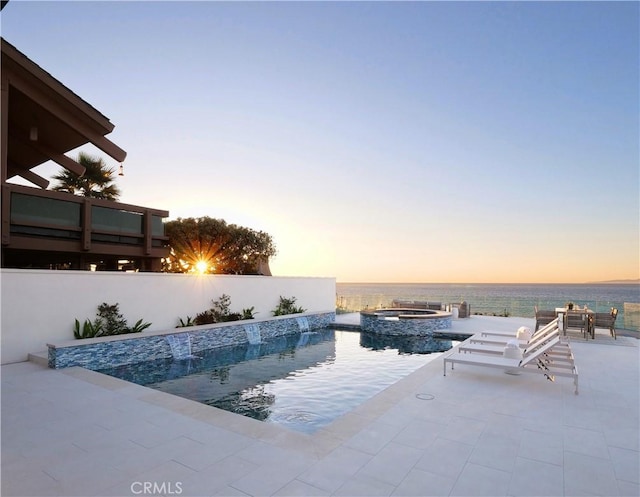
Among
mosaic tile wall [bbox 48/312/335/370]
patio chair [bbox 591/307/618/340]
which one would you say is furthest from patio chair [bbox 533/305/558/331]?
mosaic tile wall [bbox 48/312/335/370]

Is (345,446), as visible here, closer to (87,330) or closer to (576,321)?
(87,330)

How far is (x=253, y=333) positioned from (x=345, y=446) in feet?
33.7

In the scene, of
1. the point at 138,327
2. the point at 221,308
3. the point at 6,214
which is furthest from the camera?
the point at 221,308

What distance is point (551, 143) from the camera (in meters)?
16.0

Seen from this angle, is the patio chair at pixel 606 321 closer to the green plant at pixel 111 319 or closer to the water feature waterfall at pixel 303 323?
the water feature waterfall at pixel 303 323

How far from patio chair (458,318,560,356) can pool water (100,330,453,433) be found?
1.46 metres

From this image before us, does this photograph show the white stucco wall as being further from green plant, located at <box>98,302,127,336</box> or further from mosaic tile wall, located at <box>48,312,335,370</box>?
mosaic tile wall, located at <box>48,312,335,370</box>

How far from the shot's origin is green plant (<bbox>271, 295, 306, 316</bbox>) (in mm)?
18050

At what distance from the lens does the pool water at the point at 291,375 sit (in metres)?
6.86

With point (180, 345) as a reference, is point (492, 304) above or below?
above

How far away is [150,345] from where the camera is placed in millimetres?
11141

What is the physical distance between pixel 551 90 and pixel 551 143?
3213 millimetres

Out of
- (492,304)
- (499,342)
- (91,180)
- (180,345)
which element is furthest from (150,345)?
(492,304)

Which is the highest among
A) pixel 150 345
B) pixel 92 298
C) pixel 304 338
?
pixel 92 298
